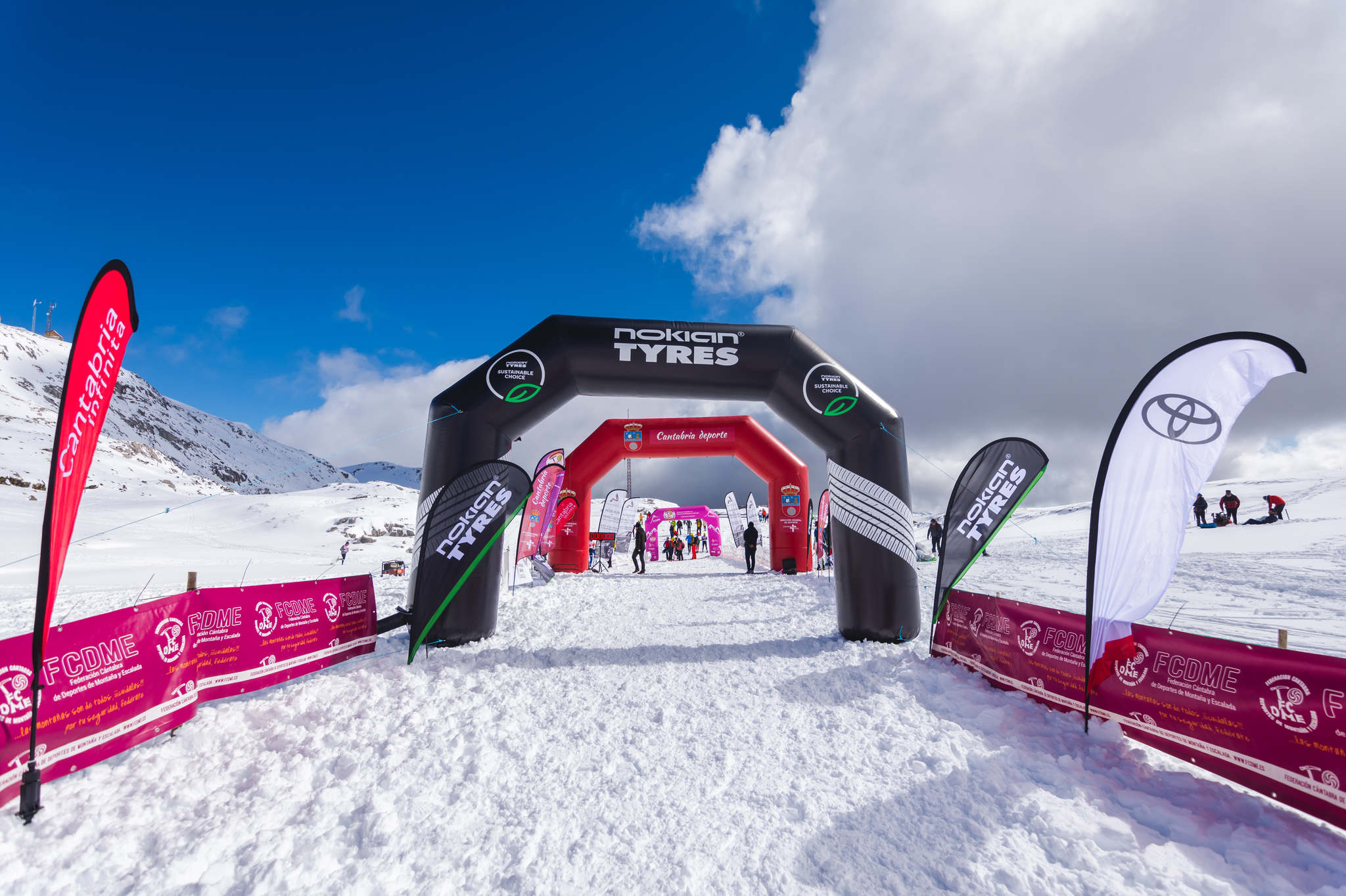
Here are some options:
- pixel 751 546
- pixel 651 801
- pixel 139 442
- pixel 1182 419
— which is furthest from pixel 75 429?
pixel 139 442

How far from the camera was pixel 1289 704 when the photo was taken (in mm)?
2898

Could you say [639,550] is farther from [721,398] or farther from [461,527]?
[461,527]

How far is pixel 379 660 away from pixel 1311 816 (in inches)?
263

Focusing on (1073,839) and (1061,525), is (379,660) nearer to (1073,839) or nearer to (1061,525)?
(1073,839)

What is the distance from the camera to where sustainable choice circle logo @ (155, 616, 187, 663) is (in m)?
3.86

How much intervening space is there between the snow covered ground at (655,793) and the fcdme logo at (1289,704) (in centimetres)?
44

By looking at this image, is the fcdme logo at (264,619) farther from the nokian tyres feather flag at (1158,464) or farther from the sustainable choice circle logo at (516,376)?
the nokian tyres feather flag at (1158,464)

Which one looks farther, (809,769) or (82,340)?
(809,769)

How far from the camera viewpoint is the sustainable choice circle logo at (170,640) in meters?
3.86

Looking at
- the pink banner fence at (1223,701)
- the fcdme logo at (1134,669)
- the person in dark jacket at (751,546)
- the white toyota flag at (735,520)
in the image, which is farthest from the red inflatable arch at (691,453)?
the fcdme logo at (1134,669)

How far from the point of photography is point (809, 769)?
3426mm

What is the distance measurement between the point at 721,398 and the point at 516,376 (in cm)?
257

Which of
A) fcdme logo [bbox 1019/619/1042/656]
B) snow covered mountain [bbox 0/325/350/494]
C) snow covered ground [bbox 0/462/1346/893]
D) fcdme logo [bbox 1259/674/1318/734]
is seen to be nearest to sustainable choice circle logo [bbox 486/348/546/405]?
snow covered ground [bbox 0/462/1346/893]

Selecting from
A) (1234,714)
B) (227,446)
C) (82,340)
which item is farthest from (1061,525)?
(227,446)
